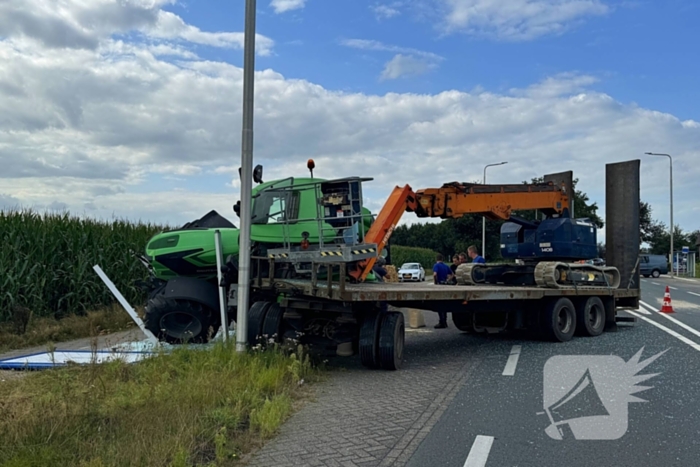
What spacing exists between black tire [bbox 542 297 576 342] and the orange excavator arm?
2.09m

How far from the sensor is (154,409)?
6152 mm

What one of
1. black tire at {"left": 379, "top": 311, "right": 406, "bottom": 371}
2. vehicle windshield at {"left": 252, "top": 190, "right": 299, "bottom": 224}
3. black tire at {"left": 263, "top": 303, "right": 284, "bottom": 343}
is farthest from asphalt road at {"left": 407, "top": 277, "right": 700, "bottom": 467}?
vehicle windshield at {"left": 252, "top": 190, "right": 299, "bottom": 224}

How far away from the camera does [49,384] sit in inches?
286

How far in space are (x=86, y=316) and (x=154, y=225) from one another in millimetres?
4562

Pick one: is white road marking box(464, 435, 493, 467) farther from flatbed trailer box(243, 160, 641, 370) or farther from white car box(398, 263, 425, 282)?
white car box(398, 263, 425, 282)

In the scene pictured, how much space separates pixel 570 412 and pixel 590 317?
7094 mm

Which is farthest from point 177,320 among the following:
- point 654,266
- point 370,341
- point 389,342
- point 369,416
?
point 654,266

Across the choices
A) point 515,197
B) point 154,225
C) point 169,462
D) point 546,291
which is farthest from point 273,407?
point 154,225

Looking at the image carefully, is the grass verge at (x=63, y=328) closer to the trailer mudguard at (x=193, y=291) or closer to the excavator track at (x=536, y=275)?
the trailer mudguard at (x=193, y=291)

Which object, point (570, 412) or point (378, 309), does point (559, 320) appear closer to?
point (378, 309)

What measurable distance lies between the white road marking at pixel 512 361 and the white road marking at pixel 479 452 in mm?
3288

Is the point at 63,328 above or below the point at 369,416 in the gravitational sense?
above

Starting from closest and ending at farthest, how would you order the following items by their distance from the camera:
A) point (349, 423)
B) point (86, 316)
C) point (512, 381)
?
point (349, 423) < point (512, 381) < point (86, 316)

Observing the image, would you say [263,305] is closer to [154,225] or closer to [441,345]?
[441,345]
